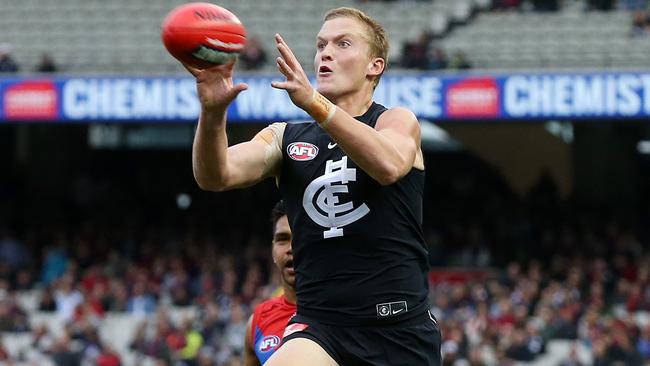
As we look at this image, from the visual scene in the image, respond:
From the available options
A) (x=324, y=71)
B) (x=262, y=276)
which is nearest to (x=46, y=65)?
(x=262, y=276)

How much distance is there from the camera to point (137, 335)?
17453 millimetres

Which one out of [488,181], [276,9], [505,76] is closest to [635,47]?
[505,76]

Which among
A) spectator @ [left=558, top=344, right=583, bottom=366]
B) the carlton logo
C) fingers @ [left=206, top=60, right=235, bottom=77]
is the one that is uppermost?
fingers @ [left=206, top=60, right=235, bottom=77]

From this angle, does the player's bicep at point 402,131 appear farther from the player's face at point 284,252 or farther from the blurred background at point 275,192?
the blurred background at point 275,192

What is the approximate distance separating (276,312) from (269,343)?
0.26 metres

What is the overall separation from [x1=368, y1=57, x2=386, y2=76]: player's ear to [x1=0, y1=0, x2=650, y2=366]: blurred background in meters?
10.9

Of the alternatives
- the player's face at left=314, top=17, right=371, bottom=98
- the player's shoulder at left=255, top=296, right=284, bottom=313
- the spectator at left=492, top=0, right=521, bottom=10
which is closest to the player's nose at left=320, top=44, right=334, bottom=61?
the player's face at left=314, top=17, right=371, bottom=98

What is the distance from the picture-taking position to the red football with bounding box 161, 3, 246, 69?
13.1 ft

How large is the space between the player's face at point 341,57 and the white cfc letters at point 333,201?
28 cm

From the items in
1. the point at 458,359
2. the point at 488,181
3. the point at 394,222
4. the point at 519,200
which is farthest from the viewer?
the point at 488,181

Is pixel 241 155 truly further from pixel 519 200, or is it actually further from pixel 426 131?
pixel 426 131

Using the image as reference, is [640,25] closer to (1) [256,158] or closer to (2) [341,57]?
(2) [341,57]

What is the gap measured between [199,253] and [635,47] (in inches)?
308

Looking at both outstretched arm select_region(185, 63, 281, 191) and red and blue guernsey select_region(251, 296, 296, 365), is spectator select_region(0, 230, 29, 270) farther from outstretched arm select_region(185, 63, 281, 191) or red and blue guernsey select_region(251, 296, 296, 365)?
outstretched arm select_region(185, 63, 281, 191)
